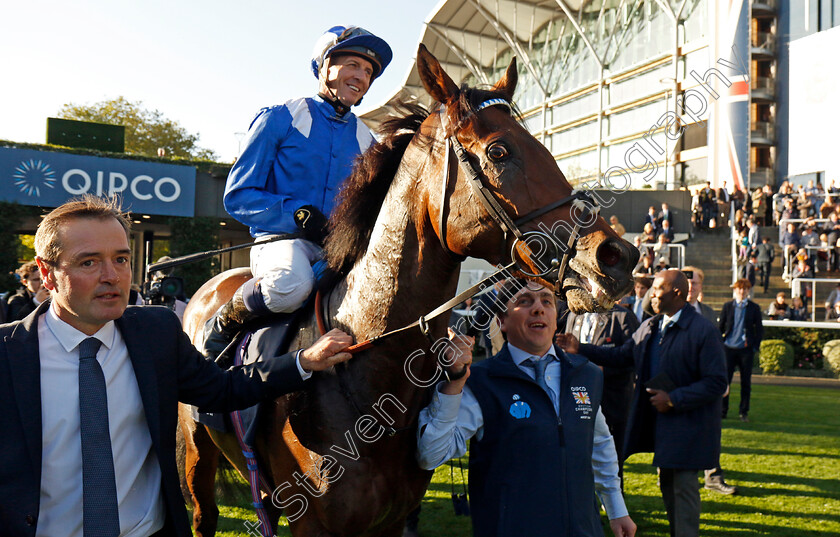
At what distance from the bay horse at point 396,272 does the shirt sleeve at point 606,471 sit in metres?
0.66

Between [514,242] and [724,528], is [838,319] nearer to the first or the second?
[724,528]

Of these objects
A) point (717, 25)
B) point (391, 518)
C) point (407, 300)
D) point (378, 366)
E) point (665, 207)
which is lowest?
point (391, 518)

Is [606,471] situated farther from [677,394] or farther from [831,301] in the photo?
[831,301]

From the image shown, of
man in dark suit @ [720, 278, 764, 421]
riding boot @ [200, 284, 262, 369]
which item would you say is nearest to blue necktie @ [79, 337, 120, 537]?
riding boot @ [200, 284, 262, 369]

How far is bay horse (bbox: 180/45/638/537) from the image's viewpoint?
1.90 meters

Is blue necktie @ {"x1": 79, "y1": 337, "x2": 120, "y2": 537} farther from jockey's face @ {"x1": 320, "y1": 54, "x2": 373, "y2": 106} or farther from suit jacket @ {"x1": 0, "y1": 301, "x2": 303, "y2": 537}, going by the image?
jockey's face @ {"x1": 320, "y1": 54, "x2": 373, "y2": 106}

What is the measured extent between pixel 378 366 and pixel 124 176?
51.0ft

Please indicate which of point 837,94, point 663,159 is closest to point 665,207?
point 837,94

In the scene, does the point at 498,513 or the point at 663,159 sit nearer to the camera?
the point at 498,513

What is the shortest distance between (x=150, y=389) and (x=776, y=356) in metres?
13.5

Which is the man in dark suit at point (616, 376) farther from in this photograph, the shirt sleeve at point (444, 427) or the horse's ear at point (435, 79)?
the horse's ear at point (435, 79)

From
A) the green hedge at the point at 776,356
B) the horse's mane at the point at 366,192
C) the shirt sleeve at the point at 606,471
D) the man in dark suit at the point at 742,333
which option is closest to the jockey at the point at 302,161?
the horse's mane at the point at 366,192

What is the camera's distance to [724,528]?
456 cm

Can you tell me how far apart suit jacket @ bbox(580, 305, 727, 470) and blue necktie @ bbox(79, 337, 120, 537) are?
2.88m
